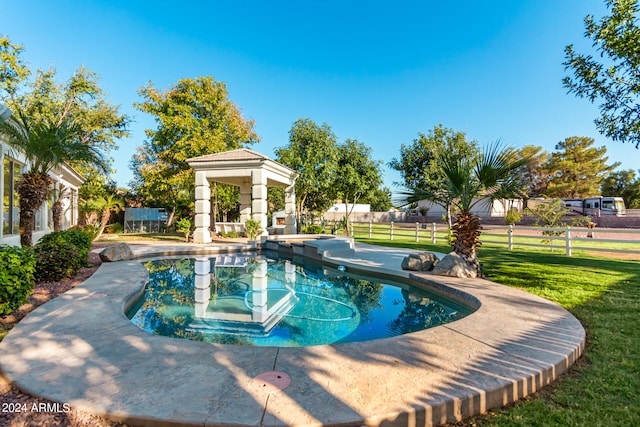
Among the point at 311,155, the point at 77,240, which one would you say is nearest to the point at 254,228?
the point at 311,155

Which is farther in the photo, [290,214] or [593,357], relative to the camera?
[290,214]

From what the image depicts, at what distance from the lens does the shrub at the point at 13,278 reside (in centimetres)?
406

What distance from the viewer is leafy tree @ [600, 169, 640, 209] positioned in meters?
36.9

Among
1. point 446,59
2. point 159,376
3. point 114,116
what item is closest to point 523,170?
point 159,376

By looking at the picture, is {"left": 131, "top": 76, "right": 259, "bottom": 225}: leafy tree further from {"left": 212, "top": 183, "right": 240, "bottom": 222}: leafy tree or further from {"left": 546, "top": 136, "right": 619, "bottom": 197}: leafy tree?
{"left": 546, "top": 136, "right": 619, "bottom": 197}: leafy tree

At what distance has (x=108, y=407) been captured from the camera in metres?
2.13

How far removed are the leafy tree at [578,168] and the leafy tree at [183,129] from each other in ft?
128

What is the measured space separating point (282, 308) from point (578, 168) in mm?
45129

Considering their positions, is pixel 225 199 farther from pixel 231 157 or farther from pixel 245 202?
pixel 231 157

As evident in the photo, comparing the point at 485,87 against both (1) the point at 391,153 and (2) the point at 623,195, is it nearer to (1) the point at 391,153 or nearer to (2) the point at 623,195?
(1) the point at 391,153

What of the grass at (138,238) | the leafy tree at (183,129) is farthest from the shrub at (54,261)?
the leafy tree at (183,129)

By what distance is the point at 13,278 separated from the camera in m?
4.15

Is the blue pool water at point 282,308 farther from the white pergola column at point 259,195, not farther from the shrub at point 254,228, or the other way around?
the white pergola column at point 259,195

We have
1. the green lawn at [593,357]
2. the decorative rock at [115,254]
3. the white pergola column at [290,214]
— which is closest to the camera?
the green lawn at [593,357]
